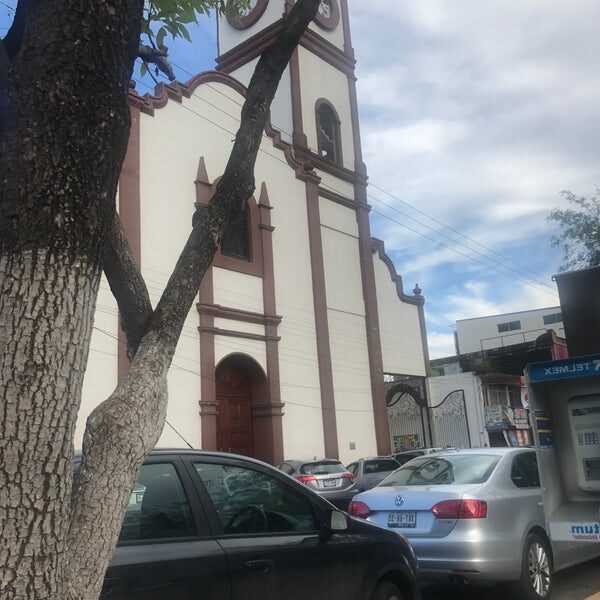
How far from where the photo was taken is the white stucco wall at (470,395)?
23375 millimetres

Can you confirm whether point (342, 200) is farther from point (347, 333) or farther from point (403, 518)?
point (403, 518)

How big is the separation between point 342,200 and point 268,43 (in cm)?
548

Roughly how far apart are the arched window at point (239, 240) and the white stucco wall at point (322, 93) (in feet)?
13.9

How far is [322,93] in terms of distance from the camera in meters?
21.7

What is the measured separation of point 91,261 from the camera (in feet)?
7.55

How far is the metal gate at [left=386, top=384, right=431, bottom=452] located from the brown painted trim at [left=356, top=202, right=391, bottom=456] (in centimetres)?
376

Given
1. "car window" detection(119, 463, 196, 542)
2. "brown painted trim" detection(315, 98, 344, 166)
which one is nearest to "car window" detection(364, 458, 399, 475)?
"brown painted trim" detection(315, 98, 344, 166)

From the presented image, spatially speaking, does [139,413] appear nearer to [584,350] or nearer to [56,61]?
[56,61]

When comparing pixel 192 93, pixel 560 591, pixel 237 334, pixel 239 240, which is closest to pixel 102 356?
pixel 237 334

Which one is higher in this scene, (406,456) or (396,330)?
(396,330)

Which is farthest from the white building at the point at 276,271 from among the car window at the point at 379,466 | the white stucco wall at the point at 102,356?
the car window at the point at 379,466

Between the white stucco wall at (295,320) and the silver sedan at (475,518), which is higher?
the white stucco wall at (295,320)

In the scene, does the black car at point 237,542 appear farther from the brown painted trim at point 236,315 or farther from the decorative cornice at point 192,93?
the brown painted trim at point 236,315

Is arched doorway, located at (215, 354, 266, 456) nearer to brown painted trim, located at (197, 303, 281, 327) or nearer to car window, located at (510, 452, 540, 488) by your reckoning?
brown painted trim, located at (197, 303, 281, 327)
